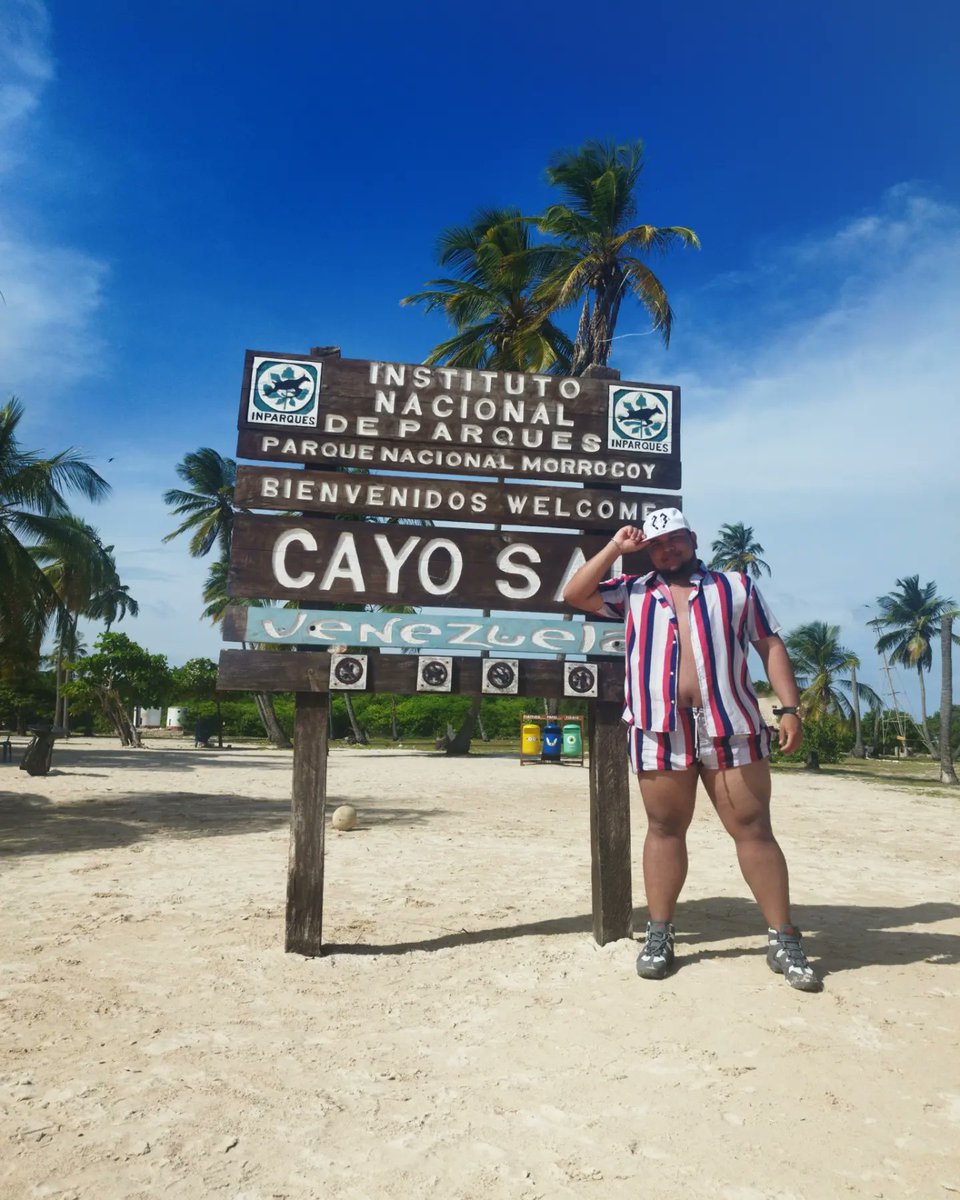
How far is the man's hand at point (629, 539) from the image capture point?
13.6ft

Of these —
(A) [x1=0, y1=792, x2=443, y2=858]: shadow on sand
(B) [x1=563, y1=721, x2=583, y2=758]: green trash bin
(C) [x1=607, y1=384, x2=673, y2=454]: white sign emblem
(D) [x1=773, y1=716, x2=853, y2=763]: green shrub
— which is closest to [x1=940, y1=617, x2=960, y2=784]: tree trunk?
(D) [x1=773, y1=716, x2=853, y2=763]: green shrub

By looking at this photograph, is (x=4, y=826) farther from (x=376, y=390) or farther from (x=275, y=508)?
(x=376, y=390)

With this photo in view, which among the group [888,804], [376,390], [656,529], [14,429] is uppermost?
[14,429]

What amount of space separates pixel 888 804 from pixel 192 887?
14.1 meters

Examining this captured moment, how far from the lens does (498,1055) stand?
3275 mm

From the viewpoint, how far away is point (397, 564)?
5.02 m

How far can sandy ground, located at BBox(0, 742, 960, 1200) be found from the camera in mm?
2471

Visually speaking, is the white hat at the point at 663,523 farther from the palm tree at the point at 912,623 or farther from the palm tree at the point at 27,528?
the palm tree at the point at 912,623

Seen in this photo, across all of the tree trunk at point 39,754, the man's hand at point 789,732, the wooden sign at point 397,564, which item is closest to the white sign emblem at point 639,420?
the wooden sign at point 397,564

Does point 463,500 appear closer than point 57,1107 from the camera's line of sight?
No

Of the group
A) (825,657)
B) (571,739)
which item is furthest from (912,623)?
(571,739)

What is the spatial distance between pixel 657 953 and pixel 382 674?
2001mm

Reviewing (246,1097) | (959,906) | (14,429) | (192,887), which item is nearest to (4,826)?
(192,887)

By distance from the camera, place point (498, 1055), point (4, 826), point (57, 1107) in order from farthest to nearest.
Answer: point (4, 826)
point (498, 1055)
point (57, 1107)
